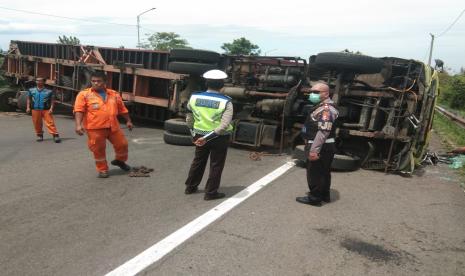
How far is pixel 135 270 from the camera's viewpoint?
3.40 metres

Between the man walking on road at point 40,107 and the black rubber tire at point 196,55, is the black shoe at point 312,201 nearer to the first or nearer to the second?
the black rubber tire at point 196,55

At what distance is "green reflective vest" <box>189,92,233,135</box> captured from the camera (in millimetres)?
5203

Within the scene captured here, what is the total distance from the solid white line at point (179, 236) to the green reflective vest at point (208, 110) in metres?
0.89

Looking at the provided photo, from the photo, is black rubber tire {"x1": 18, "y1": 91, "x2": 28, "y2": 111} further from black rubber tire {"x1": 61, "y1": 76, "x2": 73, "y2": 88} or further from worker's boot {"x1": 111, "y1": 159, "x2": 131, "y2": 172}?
worker's boot {"x1": 111, "y1": 159, "x2": 131, "y2": 172}

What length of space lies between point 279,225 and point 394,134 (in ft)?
11.7

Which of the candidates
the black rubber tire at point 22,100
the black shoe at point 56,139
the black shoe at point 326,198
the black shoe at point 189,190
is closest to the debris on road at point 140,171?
the black shoe at point 189,190

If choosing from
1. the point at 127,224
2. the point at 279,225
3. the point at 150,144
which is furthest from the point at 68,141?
the point at 279,225

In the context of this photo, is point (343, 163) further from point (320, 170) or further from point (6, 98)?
point (6, 98)

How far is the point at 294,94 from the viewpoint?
835 cm

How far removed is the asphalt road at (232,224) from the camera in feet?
11.9

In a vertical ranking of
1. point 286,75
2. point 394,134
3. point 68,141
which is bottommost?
point 68,141

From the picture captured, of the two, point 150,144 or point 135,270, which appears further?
point 150,144

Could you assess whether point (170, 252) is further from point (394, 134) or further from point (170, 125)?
point (170, 125)

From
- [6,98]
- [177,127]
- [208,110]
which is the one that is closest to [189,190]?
[208,110]
